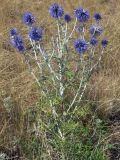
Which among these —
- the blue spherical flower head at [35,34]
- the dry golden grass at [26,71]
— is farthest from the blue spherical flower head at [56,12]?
the dry golden grass at [26,71]

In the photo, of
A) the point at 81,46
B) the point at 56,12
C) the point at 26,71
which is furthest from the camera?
the point at 26,71

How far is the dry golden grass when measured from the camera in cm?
363

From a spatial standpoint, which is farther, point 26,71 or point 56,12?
point 26,71

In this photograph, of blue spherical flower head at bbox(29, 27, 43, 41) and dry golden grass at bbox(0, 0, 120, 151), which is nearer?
blue spherical flower head at bbox(29, 27, 43, 41)

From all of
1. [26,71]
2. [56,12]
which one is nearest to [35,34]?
[56,12]

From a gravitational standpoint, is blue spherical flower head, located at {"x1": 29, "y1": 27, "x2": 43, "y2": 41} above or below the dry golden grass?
above

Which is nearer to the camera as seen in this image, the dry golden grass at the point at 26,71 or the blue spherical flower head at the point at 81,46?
the blue spherical flower head at the point at 81,46

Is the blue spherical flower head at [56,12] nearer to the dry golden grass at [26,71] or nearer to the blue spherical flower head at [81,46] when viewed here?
the blue spherical flower head at [81,46]

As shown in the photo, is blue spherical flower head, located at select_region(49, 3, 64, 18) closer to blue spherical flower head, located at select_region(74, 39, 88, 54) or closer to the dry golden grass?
blue spherical flower head, located at select_region(74, 39, 88, 54)

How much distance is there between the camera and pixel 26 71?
4215 mm

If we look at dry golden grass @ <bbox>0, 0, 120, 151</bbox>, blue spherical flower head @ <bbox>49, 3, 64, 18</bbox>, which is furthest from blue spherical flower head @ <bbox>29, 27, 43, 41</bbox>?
dry golden grass @ <bbox>0, 0, 120, 151</bbox>

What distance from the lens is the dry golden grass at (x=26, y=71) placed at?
3633 mm

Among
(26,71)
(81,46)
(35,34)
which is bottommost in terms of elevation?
(26,71)

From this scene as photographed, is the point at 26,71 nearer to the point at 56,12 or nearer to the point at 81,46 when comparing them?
the point at 56,12
